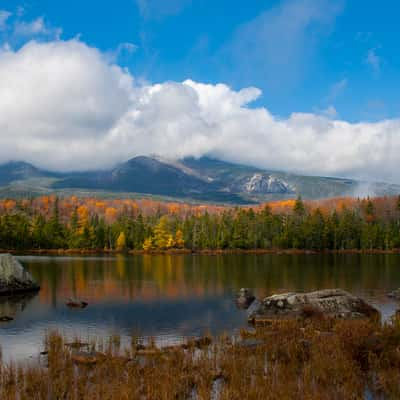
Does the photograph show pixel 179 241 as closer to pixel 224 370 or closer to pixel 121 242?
pixel 121 242

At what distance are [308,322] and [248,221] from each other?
403ft

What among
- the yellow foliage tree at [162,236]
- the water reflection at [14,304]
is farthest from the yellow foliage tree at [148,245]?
the water reflection at [14,304]

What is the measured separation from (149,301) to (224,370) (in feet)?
A: 76.6

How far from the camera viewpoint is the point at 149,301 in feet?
134

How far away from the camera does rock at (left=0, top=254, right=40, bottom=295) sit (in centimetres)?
4531

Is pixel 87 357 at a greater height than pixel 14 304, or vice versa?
pixel 87 357

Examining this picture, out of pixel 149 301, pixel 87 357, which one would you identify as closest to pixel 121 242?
pixel 149 301

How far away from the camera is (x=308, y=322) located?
28.4 m

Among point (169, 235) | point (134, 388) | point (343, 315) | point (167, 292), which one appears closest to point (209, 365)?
point (134, 388)

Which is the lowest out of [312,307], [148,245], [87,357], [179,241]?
[148,245]

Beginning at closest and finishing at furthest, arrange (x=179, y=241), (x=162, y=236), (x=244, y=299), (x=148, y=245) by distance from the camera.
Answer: (x=244, y=299) → (x=148, y=245) → (x=179, y=241) → (x=162, y=236)

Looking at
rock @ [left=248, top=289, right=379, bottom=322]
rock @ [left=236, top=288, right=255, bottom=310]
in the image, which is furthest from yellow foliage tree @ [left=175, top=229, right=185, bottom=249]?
rock @ [left=248, top=289, right=379, bottom=322]

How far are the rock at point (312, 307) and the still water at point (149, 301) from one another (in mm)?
1832

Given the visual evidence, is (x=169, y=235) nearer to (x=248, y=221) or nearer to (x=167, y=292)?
Answer: (x=248, y=221)
